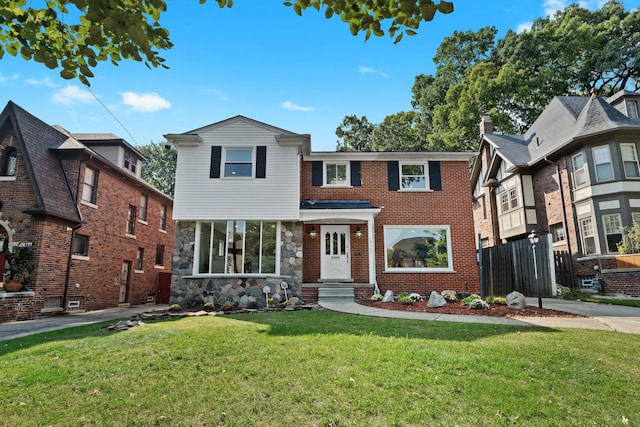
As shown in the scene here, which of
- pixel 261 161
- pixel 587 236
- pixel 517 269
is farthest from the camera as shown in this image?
pixel 587 236

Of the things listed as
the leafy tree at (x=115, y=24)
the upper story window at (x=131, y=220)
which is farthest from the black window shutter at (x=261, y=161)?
the leafy tree at (x=115, y=24)

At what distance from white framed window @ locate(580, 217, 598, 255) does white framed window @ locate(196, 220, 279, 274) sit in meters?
13.0

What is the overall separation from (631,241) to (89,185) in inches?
829

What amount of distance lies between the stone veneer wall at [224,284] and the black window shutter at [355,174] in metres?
3.79

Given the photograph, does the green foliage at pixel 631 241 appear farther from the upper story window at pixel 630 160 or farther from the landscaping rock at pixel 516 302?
the landscaping rock at pixel 516 302

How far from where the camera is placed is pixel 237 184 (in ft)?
43.4

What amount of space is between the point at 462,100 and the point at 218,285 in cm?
2245

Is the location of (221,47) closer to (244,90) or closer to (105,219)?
(244,90)

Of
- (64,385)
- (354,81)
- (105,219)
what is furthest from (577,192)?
(105,219)

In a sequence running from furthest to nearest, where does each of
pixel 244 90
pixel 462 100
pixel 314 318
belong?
pixel 462 100, pixel 244 90, pixel 314 318

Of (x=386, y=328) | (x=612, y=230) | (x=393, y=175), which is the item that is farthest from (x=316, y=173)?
(x=612, y=230)

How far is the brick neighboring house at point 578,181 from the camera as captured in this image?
14672mm

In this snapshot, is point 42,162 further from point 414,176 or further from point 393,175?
point 414,176

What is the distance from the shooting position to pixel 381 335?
21.6 ft
